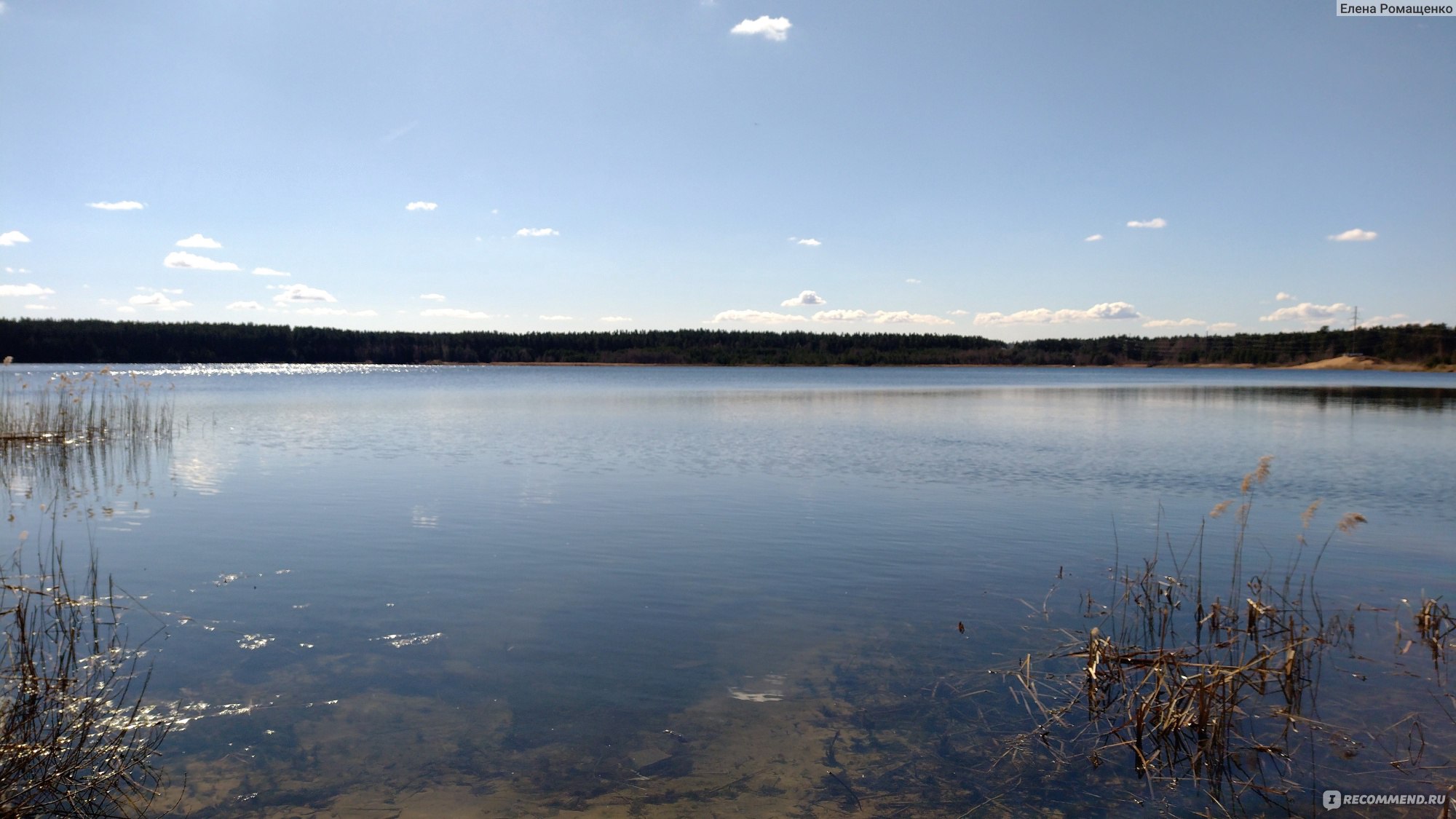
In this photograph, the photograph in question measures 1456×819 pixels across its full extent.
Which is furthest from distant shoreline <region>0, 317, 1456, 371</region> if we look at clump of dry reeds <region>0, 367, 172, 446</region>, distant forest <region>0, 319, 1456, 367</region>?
clump of dry reeds <region>0, 367, 172, 446</region>

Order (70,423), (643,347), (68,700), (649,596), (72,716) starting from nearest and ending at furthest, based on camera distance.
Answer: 1. (72,716)
2. (68,700)
3. (649,596)
4. (70,423)
5. (643,347)

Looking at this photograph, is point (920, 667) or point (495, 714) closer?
point (495, 714)

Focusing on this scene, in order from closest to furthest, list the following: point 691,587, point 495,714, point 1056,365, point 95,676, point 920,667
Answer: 1. point 495,714
2. point 95,676
3. point 920,667
4. point 691,587
5. point 1056,365

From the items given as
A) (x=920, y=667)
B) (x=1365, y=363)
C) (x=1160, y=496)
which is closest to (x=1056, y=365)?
(x=1365, y=363)

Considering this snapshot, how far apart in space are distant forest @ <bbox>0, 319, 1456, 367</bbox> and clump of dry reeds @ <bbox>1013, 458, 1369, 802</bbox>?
458 feet

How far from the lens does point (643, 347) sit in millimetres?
154000

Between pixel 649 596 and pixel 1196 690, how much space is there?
16.2 feet

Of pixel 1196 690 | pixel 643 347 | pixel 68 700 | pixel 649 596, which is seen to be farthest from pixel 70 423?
pixel 643 347

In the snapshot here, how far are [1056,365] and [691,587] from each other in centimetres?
16113

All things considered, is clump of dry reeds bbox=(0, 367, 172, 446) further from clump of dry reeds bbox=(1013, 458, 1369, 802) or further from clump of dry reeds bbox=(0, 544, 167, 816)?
clump of dry reeds bbox=(1013, 458, 1369, 802)

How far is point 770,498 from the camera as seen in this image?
46.8 feet

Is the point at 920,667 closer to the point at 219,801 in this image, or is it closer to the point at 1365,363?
the point at 219,801

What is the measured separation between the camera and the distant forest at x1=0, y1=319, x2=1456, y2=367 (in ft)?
403

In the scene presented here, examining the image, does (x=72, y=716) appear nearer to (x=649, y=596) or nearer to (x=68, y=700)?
(x=68, y=700)
